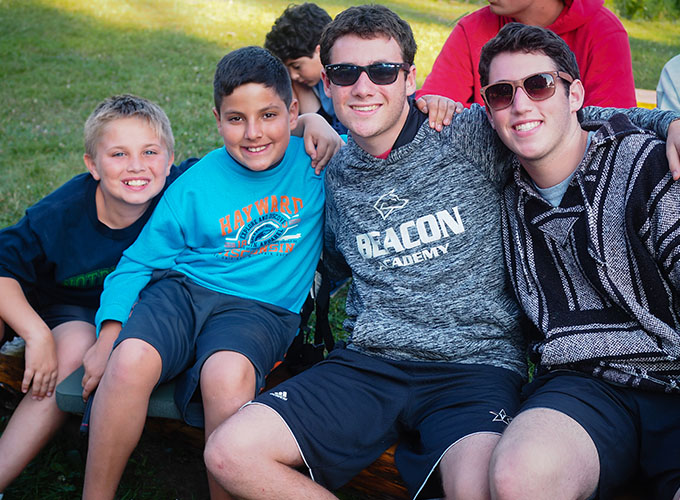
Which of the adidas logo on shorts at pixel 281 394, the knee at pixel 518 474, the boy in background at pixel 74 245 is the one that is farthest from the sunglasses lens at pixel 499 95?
the boy in background at pixel 74 245

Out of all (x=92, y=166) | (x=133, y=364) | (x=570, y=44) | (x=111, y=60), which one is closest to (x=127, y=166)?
(x=92, y=166)

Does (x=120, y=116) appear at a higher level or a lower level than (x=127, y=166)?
higher

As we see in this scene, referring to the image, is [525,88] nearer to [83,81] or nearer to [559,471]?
[559,471]

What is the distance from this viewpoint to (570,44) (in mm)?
3588

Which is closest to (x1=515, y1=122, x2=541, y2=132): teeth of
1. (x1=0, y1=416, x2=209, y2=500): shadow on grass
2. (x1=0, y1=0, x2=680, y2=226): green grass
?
(x1=0, y1=416, x2=209, y2=500): shadow on grass

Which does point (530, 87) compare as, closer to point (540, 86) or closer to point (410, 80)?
point (540, 86)

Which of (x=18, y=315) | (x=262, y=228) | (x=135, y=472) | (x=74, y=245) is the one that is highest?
(x=262, y=228)

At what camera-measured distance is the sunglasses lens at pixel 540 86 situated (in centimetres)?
244

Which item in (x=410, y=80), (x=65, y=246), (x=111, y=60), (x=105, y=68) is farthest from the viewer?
(x=111, y=60)

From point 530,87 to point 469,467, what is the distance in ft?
4.50

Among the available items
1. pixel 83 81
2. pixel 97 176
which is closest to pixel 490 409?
pixel 97 176

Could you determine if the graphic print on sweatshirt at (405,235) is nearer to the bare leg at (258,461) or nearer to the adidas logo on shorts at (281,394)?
the adidas logo on shorts at (281,394)

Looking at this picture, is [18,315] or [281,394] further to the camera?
[18,315]

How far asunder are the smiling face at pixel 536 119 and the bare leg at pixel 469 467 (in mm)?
1037
